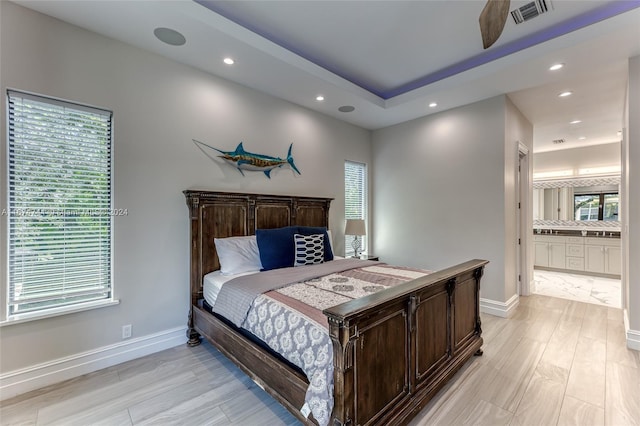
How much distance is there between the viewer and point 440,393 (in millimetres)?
2062

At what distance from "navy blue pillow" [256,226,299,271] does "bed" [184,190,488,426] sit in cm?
40

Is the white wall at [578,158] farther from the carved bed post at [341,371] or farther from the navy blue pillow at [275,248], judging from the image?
the carved bed post at [341,371]

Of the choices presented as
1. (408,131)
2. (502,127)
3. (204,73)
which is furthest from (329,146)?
(502,127)

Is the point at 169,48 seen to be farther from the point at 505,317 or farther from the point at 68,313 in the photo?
the point at 505,317

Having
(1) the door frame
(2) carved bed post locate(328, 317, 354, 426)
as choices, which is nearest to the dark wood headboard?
(2) carved bed post locate(328, 317, 354, 426)

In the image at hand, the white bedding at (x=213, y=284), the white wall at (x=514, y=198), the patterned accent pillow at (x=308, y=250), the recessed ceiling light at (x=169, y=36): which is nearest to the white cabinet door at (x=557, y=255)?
the white wall at (x=514, y=198)

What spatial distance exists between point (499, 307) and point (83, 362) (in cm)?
449

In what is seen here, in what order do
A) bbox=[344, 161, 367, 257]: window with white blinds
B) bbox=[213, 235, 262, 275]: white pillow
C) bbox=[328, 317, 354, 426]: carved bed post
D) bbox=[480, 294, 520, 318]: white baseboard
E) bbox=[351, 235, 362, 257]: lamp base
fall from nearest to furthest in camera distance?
bbox=[328, 317, 354, 426]: carved bed post, bbox=[213, 235, 262, 275]: white pillow, bbox=[480, 294, 520, 318]: white baseboard, bbox=[351, 235, 362, 257]: lamp base, bbox=[344, 161, 367, 257]: window with white blinds

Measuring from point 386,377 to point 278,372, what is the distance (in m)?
0.66

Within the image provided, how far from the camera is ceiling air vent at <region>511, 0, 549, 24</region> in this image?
228 centimetres

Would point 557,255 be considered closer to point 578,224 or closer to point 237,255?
point 578,224

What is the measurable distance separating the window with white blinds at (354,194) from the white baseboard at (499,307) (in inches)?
80.1

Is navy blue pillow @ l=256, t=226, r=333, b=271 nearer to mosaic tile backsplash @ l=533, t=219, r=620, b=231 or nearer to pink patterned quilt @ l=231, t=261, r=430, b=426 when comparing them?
pink patterned quilt @ l=231, t=261, r=430, b=426

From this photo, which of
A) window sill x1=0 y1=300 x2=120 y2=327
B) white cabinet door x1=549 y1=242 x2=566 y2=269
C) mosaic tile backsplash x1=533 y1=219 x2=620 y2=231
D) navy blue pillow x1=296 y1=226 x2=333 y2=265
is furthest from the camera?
white cabinet door x1=549 y1=242 x2=566 y2=269
